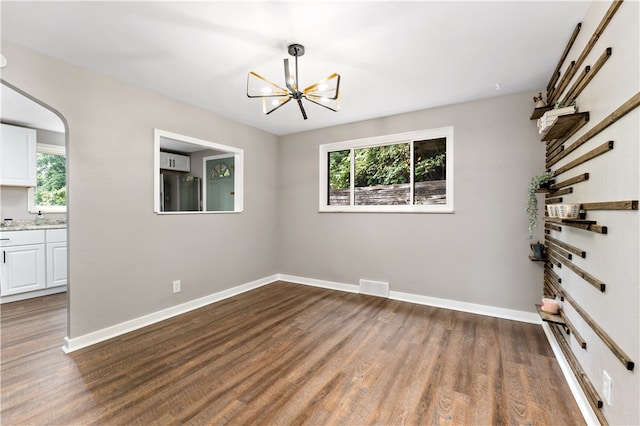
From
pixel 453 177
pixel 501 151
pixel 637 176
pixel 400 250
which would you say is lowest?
pixel 400 250

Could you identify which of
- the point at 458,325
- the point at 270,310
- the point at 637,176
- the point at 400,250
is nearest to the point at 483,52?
the point at 637,176

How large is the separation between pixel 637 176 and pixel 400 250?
2704mm

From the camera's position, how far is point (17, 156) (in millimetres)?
3898

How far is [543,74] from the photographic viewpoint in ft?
8.64

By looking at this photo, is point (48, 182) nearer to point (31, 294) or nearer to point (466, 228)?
point (31, 294)

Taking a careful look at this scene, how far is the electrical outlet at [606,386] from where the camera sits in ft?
4.52

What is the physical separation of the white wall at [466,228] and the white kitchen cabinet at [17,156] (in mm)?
4323

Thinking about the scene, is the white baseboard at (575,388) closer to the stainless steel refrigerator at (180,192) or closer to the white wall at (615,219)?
the white wall at (615,219)

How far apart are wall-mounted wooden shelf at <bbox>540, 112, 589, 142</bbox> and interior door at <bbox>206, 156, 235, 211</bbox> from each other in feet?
15.2

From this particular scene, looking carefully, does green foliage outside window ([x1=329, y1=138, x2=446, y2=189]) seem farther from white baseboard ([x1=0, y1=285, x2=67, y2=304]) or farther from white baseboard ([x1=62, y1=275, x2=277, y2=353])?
white baseboard ([x1=0, y1=285, x2=67, y2=304])

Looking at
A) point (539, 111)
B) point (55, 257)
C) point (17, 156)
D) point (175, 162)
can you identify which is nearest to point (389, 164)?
point (539, 111)

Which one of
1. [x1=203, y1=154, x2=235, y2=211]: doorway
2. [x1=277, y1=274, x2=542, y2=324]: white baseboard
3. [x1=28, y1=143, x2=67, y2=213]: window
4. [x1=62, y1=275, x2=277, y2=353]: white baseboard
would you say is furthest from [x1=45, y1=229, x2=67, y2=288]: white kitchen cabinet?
[x1=277, y1=274, x2=542, y2=324]: white baseboard

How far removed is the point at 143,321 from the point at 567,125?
13.5 feet

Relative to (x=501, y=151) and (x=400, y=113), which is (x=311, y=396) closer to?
(x=501, y=151)
